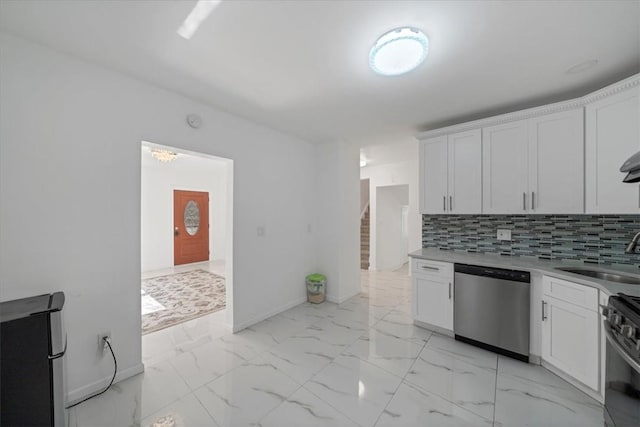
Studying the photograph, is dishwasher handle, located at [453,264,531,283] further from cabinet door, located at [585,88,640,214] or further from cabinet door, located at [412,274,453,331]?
cabinet door, located at [585,88,640,214]

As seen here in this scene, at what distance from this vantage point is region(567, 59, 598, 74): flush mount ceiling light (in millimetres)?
1791

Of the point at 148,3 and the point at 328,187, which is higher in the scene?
the point at 148,3

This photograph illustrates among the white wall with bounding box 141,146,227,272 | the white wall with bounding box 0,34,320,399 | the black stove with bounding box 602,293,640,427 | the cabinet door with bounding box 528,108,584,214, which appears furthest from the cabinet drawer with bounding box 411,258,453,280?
the white wall with bounding box 141,146,227,272

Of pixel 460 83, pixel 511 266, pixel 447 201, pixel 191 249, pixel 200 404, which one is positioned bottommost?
pixel 200 404

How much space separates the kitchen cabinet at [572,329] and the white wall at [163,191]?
17.6 ft

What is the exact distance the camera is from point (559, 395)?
1.78 m

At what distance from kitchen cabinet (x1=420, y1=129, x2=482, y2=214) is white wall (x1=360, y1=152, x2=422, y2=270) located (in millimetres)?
1787

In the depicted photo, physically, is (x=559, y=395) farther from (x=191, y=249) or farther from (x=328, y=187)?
(x=191, y=249)

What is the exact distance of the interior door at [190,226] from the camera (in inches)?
243

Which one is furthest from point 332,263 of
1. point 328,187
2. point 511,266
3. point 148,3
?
point 148,3

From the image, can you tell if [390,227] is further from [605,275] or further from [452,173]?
[605,275]

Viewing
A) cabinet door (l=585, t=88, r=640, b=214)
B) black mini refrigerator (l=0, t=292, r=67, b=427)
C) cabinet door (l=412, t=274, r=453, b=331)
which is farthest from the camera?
cabinet door (l=412, t=274, r=453, b=331)

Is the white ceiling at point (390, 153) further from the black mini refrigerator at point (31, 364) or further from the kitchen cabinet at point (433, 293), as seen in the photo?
the black mini refrigerator at point (31, 364)

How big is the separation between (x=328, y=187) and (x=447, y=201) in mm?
1732
